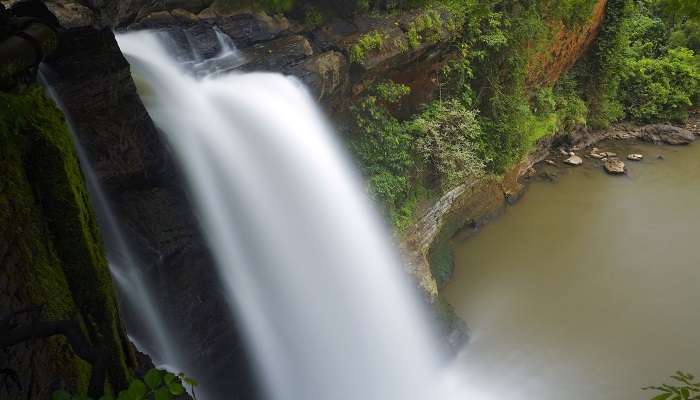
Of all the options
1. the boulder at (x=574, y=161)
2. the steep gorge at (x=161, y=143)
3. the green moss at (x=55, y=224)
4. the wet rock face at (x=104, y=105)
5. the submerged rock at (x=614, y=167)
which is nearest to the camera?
the green moss at (x=55, y=224)

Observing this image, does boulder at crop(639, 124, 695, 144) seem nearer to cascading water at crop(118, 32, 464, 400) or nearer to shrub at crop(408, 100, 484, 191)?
shrub at crop(408, 100, 484, 191)

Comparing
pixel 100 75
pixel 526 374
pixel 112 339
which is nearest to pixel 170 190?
pixel 100 75

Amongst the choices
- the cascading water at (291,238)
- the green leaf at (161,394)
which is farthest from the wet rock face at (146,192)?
the green leaf at (161,394)

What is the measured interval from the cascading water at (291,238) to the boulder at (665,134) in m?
10.6

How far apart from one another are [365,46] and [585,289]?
18.9 ft

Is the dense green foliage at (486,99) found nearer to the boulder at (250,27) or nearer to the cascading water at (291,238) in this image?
the cascading water at (291,238)

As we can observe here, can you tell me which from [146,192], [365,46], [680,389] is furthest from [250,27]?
[680,389]

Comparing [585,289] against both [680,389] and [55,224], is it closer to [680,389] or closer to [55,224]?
[680,389]

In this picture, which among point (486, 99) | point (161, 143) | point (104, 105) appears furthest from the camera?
point (486, 99)

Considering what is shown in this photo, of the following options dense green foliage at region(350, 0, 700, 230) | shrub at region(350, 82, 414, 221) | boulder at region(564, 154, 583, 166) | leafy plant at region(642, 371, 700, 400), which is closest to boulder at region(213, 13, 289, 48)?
dense green foliage at region(350, 0, 700, 230)

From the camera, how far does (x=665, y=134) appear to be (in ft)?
48.7

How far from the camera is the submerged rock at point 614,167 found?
42.7 ft

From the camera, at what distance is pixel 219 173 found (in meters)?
6.18

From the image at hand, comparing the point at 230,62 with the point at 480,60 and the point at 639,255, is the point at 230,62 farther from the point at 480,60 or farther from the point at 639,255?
the point at 639,255
